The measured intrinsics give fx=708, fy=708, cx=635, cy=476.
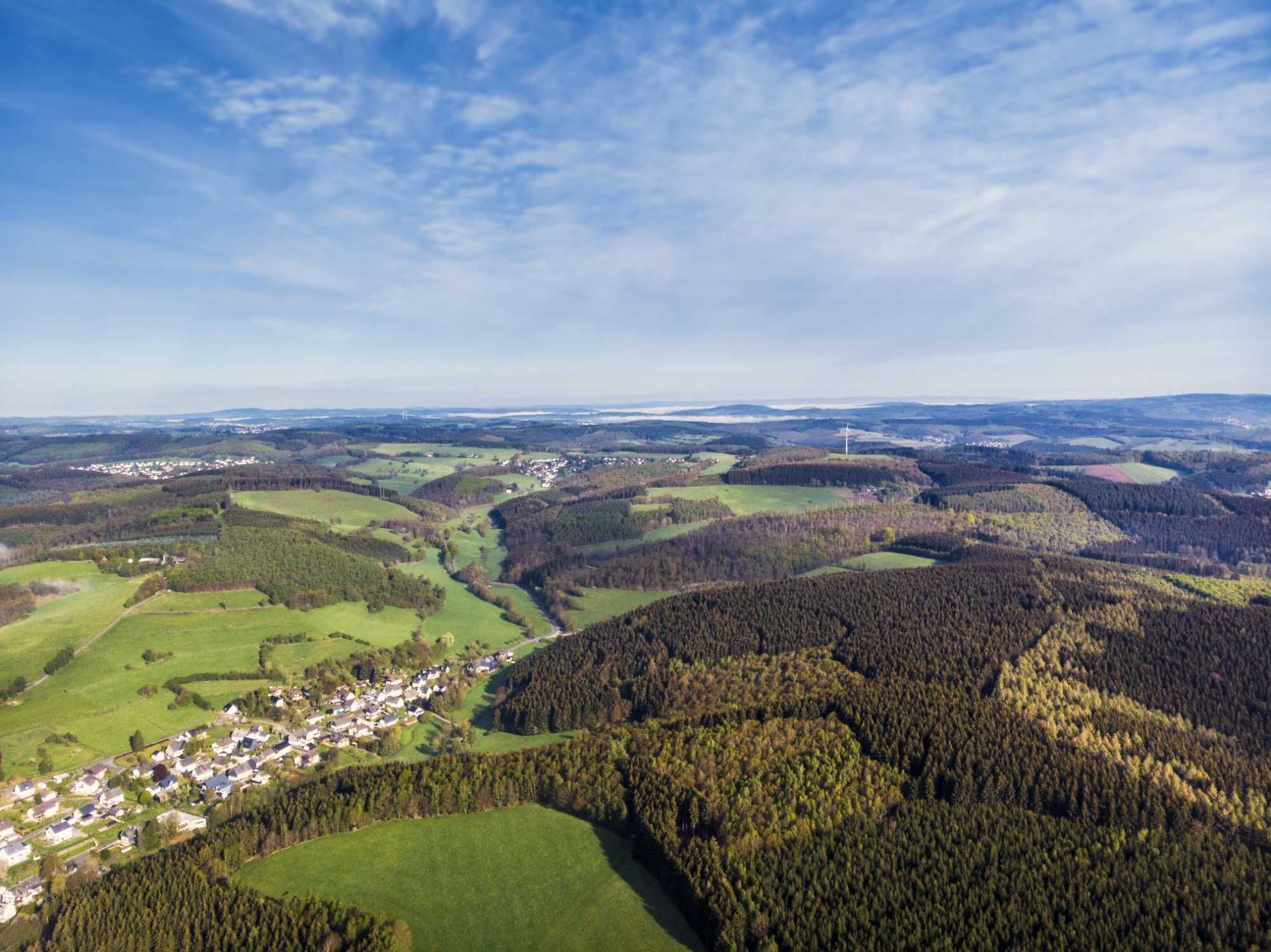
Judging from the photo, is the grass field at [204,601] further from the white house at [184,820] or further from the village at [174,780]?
the white house at [184,820]

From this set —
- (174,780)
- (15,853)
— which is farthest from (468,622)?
(15,853)

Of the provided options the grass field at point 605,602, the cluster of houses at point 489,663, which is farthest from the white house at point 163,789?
the grass field at point 605,602

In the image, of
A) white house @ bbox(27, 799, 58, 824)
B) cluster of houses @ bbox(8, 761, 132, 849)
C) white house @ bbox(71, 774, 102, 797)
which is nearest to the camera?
cluster of houses @ bbox(8, 761, 132, 849)

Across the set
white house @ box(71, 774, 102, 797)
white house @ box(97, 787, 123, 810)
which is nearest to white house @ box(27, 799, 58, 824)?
white house @ box(71, 774, 102, 797)

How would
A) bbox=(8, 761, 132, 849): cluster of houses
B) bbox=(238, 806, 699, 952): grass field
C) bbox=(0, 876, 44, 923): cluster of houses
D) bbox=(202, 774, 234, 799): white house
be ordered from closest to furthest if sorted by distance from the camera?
bbox=(238, 806, 699, 952): grass field < bbox=(0, 876, 44, 923): cluster of houses < bbox=(8, 761, 132, 849): cluster of houses < bbox=(202, 774, 234, 799): white house

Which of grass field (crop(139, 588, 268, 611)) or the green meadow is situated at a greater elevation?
grass field (crop(139, 588, 268, 611))

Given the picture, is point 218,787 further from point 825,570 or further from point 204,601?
point 825,570

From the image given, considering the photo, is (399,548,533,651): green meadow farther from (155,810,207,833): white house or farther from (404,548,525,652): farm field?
(155,810,207,833): white house
